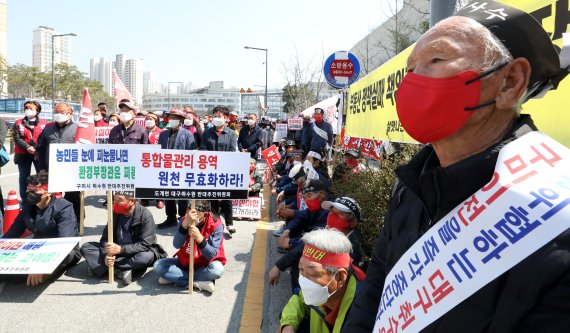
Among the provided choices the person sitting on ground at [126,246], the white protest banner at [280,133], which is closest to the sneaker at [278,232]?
the person sitting on ground at [126,246]

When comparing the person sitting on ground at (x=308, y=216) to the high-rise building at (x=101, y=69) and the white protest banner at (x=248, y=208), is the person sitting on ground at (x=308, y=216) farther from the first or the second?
the high-rise building at (x=101, y=69)

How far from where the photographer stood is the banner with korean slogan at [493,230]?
0.91 metres

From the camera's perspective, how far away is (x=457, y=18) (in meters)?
1.24

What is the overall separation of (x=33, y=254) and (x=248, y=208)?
3681 mm

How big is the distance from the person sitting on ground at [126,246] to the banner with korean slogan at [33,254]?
28 cm

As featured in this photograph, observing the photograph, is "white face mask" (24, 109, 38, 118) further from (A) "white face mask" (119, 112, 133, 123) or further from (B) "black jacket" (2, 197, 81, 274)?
(B) "black jacket" (2, 197, 81, 274)

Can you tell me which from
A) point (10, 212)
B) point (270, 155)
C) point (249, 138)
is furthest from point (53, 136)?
point (249, 138)

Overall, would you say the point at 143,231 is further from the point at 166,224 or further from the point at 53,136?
the point at 53,136

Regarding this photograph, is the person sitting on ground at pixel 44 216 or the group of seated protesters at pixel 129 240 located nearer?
the group of seated protesters at pixel 129 240

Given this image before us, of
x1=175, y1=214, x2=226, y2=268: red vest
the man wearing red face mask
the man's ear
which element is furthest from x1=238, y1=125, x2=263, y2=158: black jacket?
the man's ear

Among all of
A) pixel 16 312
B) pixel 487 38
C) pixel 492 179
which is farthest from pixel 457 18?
pixel 16 312

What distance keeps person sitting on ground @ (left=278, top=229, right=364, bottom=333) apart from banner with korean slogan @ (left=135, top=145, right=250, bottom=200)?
1.94 m

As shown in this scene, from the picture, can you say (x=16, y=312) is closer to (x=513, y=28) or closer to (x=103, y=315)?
(x=103, y=315)

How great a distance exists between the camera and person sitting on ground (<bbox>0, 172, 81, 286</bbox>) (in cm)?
497
